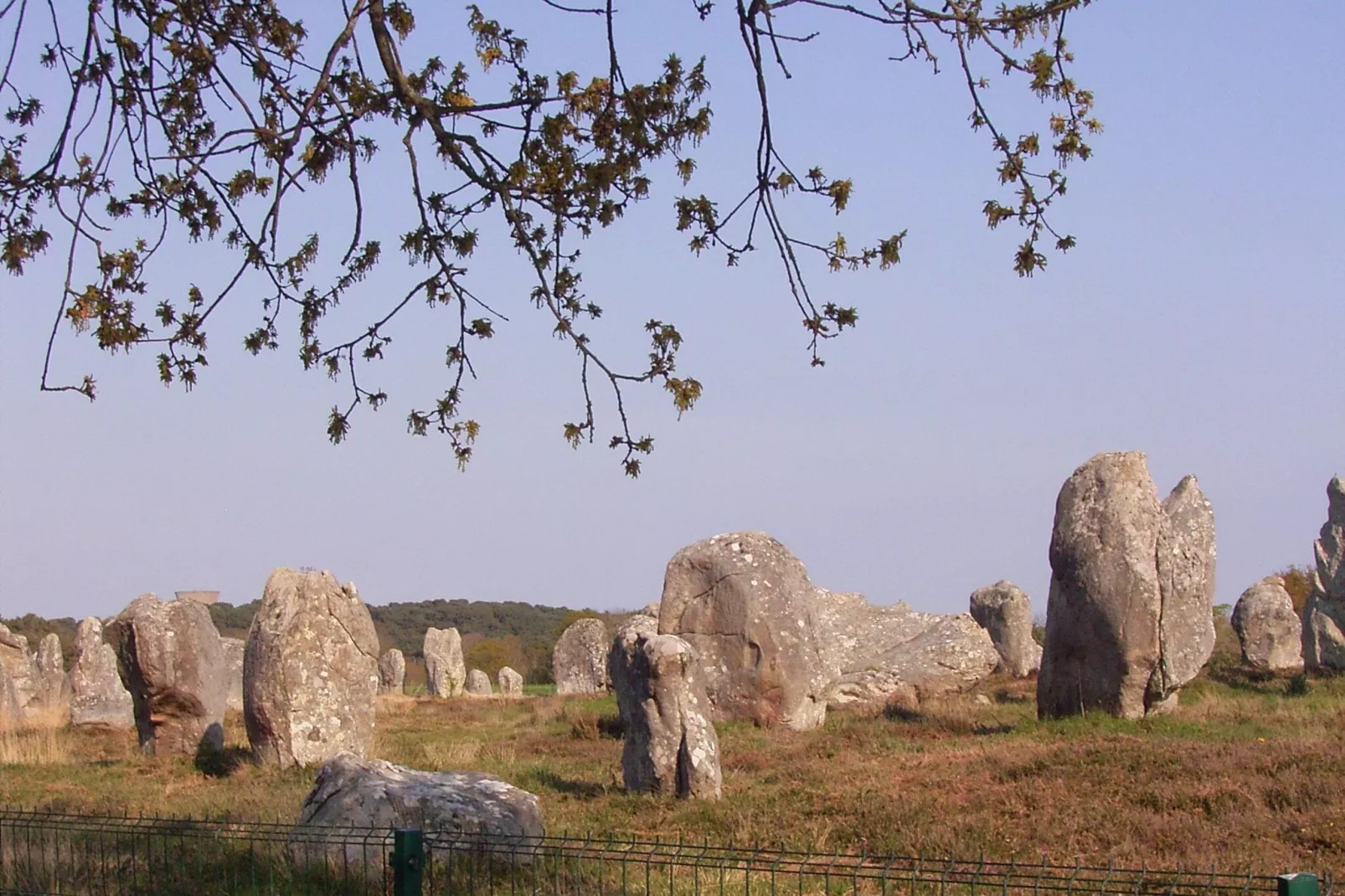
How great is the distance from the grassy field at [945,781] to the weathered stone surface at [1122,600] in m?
0.56

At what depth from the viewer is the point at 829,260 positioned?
7.02 metres

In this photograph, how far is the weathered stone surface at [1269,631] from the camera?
25.9 m

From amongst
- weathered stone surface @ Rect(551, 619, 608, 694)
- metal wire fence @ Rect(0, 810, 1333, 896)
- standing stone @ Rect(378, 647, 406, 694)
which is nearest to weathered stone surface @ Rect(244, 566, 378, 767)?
metal wire fence @ Rect(0, 810, 1333, 896)

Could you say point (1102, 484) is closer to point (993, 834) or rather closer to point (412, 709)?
point (993, 834)

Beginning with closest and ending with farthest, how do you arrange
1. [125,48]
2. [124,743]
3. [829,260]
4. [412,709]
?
1. [829,260]
2. [125,48]
3. [124,743]
4. [412,709]

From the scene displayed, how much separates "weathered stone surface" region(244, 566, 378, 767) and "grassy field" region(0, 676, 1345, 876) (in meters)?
Answer: 0.52

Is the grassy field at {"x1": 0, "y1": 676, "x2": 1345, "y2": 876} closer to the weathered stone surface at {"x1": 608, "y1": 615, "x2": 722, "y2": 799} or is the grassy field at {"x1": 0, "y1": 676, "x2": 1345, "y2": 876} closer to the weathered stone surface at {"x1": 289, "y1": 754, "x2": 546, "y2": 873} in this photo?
the weathered stone surface at {"x1": 608, "y1": 615, "x2": 722, "y2": 799}

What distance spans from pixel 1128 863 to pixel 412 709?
1966 centimetres

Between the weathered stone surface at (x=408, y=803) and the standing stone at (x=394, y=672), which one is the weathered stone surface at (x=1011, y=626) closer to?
the standing stone at (x=394, y=672)

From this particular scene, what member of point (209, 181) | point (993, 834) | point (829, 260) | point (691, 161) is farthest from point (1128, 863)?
point (209, 181)

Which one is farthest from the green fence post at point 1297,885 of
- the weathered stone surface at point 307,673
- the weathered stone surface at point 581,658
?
the weathered stone surface at point 581,658

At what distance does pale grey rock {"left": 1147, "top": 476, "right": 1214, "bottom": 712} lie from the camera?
16.4 m

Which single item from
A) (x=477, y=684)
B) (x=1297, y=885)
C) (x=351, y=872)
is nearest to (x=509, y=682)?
(x=477, y=684)

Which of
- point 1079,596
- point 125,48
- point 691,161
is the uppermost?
point 125,48
